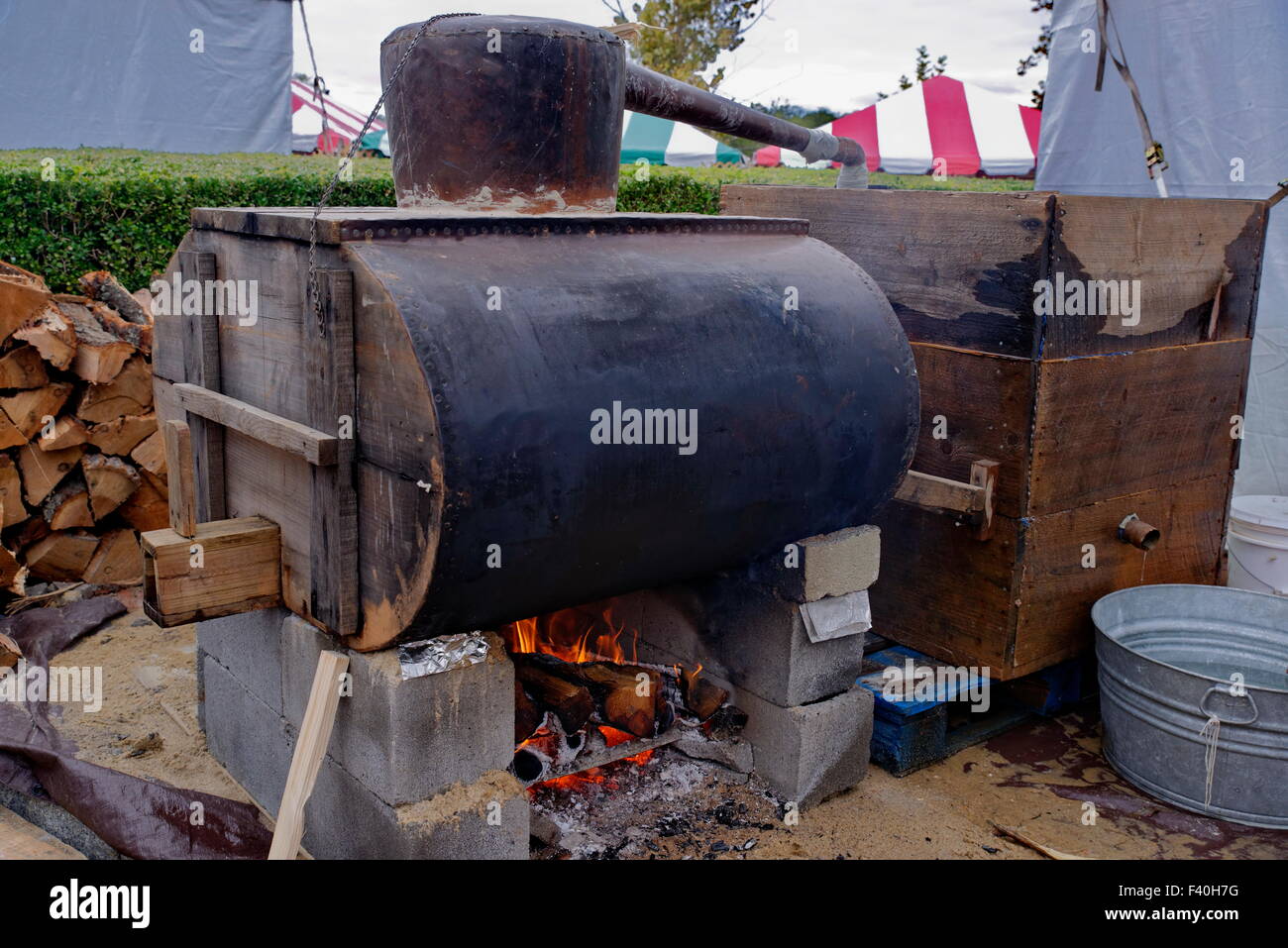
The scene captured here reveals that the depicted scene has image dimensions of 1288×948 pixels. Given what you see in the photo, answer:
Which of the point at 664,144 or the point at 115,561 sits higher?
the point at 664,144

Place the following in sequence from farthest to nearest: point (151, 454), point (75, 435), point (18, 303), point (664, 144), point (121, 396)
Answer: point (664, 144) → point (151, 454) → point (121, 396) → point (75, 435) → point (18, 303)

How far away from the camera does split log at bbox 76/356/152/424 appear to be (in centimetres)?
496

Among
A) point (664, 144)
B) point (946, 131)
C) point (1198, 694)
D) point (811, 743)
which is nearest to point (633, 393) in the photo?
point (811, 743)

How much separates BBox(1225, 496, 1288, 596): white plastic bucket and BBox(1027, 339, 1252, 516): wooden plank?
1.28ft

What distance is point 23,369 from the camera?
4.75 metres

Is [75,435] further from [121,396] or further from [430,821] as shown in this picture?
[430,821]

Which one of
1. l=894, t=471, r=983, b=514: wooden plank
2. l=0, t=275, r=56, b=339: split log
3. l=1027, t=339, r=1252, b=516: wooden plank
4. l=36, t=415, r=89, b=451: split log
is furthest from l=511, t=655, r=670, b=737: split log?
l=0, t=275, r=56, b=339: split log

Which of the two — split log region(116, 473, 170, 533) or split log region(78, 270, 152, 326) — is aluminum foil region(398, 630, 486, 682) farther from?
split log region(78, 270, 152, 326)

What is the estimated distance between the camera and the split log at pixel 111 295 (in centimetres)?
529

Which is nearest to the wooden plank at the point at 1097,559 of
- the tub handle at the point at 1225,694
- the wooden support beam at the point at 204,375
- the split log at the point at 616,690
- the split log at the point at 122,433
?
the tub handle at the point at 1225,694

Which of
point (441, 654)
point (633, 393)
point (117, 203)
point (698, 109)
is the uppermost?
point (698, 109)

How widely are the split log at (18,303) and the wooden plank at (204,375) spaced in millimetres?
2058

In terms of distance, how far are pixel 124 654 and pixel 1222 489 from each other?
460 centimetres

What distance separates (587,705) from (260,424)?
1296mm
